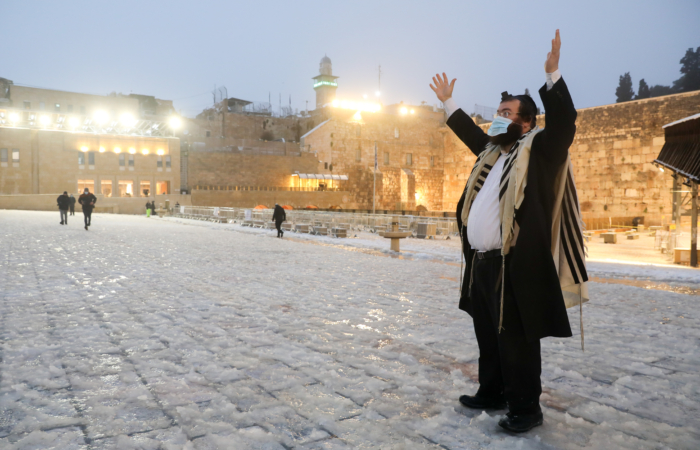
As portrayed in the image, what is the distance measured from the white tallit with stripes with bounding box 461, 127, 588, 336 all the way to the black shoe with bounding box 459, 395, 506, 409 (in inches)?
24.3

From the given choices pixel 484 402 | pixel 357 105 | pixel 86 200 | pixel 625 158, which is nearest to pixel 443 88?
pixel 484 402

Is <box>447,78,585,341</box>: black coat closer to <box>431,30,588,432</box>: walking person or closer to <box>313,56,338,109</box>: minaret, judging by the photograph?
<box>431,30,588,432</box>: walking person

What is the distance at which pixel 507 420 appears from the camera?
2.65m

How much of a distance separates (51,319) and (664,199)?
3260cm

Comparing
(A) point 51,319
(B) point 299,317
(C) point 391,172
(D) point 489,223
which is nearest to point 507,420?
(D) point 489,223

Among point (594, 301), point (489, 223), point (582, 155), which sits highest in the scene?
point (582, 155)

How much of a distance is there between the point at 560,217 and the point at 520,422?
1.12 m

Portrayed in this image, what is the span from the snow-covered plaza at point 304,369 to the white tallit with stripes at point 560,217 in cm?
82

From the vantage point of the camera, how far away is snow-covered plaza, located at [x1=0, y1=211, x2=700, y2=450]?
8.55 feet

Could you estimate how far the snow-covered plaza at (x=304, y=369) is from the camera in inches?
103

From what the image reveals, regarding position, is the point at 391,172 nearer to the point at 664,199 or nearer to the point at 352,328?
the point at 664,199

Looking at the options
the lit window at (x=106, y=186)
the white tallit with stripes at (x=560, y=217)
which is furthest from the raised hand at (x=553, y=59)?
the lit window at (x=106, y=186)

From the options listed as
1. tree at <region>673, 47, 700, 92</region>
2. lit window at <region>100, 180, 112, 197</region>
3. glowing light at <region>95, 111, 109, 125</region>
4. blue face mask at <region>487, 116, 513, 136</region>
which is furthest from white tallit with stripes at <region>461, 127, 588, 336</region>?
tree at <region>673, 47, 700, 92</region>

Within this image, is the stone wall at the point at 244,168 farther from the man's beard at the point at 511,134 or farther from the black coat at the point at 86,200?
the man's beard at the point at 511,134
